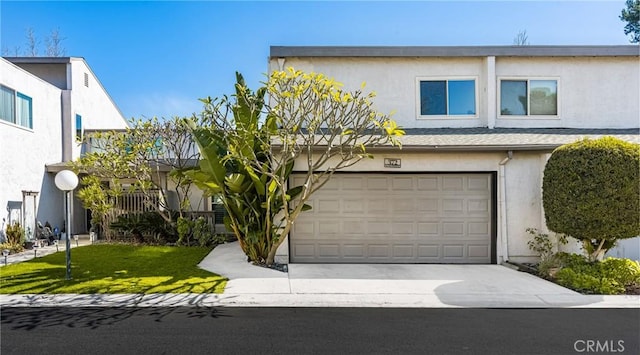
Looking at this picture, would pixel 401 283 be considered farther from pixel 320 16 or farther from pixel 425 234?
pixel 320 16

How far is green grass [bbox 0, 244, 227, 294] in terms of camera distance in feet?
24.1

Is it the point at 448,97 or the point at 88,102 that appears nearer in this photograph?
the point at 448,97

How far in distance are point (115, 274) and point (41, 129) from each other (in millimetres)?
9275

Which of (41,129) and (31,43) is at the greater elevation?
(31,43)

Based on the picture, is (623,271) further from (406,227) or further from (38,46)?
(38,46)

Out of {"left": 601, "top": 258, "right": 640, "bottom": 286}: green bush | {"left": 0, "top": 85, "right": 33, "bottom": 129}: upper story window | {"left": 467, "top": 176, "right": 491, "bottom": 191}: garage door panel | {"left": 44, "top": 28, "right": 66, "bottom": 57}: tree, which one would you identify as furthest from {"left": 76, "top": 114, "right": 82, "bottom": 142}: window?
{"left": 601, "top": 258, "right": 640, "bottom": 286}: green bush

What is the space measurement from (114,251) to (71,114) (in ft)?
26.5

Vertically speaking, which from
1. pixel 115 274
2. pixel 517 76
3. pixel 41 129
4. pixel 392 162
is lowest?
pixel 115 274

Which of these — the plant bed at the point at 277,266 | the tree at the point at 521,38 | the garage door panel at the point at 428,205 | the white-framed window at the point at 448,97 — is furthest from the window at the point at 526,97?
the tree at the point at 521,38

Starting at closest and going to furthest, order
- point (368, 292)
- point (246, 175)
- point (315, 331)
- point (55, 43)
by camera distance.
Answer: point (315, 331) → point (368, 292) → point (246, 175) → point (55, 43)

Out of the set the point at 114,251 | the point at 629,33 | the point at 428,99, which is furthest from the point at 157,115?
the point at 629,33

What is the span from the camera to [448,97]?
39.0ft

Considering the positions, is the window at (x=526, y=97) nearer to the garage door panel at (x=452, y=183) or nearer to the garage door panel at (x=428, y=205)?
the garage door panel at (x=452, y=183)

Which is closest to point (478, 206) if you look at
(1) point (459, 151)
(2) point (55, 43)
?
(1) point (459, 151)
